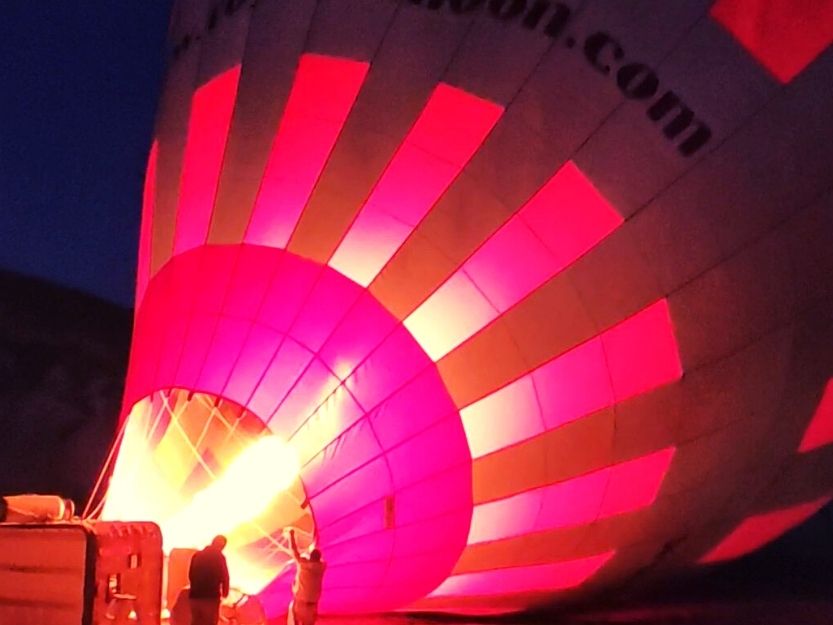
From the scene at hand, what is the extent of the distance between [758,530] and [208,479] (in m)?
3.08

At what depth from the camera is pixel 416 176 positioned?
147 inches

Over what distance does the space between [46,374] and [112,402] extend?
0.93 meters

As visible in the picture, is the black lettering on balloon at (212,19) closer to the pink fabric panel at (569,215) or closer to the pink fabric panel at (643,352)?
the pink fabric panel at (569,215)

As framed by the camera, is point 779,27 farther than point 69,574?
Yes

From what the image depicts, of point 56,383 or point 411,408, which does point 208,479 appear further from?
point 56,383

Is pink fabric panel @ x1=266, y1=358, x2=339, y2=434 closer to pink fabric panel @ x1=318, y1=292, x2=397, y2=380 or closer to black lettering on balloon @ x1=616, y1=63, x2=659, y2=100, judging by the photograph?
pink fabric panel @ x1=318, y1=292, x2=397, y2=380

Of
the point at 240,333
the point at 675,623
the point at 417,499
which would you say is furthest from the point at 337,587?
the point at 675,623

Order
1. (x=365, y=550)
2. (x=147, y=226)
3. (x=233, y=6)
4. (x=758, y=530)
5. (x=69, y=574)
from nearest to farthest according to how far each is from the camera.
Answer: (x=69, y=574) < (x=365, y=550) < (x=233, y=6) < (x=147, y=226) < (x=758, y=530)

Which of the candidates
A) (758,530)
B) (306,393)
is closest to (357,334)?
(306,393)

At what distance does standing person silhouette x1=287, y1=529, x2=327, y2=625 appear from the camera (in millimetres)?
3711

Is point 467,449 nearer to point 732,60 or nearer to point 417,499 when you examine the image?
point 417,499

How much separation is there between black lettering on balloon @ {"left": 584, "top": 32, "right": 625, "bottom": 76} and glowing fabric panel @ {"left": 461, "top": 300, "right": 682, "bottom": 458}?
879 mm

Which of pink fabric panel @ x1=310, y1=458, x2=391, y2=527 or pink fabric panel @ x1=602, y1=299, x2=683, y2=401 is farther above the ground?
pink fabric panel @ x1=602, y1=299, x2=683, y2=401

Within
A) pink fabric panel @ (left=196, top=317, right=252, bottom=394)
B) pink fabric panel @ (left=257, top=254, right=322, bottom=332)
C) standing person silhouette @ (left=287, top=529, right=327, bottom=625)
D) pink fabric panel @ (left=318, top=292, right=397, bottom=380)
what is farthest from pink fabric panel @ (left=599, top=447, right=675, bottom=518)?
pink fabric panel @ (left=196, top=317, right=252, bottom=394)
